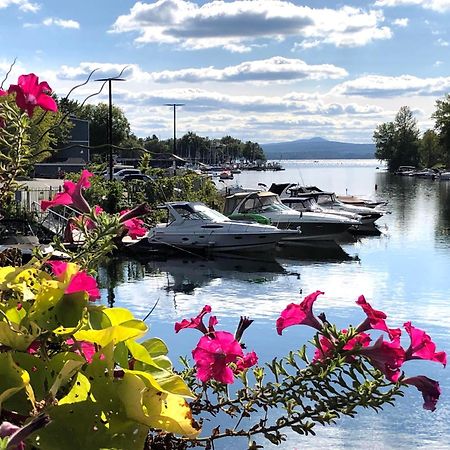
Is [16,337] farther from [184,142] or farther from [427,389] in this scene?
[184,142]

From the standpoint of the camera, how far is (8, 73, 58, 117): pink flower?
1591 mm

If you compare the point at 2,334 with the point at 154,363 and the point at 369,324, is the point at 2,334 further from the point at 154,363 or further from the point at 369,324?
the point at 369,324

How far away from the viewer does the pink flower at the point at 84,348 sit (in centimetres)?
108

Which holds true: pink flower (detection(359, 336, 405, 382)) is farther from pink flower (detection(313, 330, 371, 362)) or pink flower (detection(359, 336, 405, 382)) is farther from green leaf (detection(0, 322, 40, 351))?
green leaf (detection(0, 322, 40, 351))

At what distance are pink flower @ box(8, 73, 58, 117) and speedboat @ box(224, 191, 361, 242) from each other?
2366 centimetres

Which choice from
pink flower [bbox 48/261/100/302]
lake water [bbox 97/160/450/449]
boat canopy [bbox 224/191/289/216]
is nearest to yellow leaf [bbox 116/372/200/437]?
pink flower [bbox 48/261/100/302]

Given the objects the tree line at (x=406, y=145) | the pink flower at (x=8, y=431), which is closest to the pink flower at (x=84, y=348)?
the pink flower at (x=8, y=431)

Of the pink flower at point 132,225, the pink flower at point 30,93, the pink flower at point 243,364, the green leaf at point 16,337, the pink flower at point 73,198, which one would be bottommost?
the pink flower at point 243,364

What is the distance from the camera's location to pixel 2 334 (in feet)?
3.39

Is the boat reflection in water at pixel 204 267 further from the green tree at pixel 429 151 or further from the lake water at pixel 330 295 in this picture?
the green tree at pixel 429 151

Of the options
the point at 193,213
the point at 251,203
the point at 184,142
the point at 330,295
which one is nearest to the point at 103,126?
the point at 184,142

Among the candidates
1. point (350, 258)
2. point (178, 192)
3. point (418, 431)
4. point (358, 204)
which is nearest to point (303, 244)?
point (350, 258)

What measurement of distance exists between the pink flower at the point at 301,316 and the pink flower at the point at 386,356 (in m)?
0.12

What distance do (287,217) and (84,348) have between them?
24.9 meters
